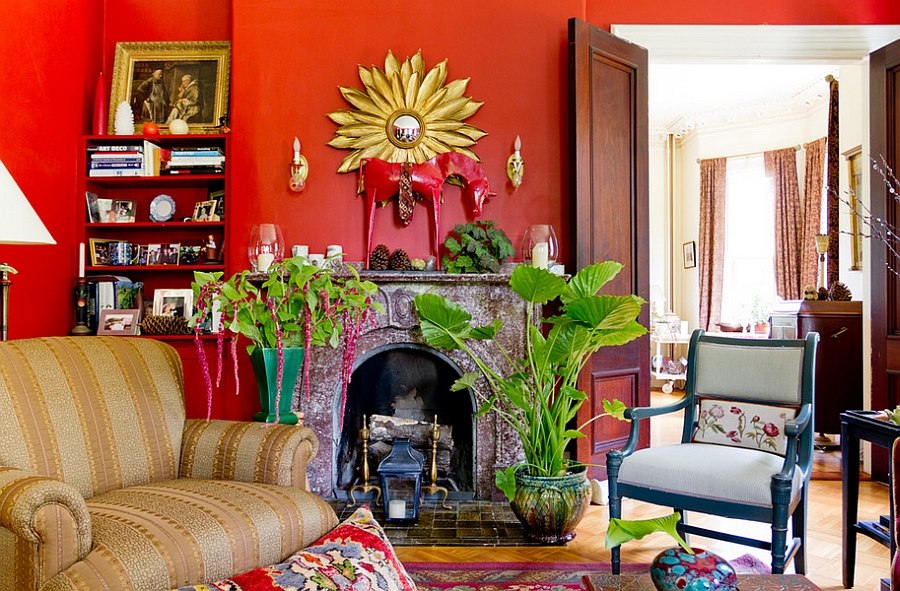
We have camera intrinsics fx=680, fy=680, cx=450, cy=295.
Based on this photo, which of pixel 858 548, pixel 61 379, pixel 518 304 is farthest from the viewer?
pixel 518 304

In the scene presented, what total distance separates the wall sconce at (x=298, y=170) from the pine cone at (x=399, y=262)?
699mm

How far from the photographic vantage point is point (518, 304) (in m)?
3.60

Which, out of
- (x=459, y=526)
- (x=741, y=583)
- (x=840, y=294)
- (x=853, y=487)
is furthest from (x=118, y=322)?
(x=840, y=294)

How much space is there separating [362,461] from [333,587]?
2.41 meters

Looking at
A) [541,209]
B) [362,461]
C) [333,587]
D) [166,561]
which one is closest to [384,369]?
[362,461]

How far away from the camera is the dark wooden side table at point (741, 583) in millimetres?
1475

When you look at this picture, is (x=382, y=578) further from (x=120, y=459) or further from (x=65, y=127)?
(x=65, y=127)

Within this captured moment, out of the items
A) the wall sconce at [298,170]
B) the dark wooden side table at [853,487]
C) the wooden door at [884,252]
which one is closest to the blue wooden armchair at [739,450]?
the dark wooden side table at [853,487]

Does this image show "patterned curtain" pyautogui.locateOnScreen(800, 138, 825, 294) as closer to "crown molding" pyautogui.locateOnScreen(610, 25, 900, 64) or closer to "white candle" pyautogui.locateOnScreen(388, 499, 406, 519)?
"crown molding" pyautogui.locateOnScreen(610, 25, 900, 64)

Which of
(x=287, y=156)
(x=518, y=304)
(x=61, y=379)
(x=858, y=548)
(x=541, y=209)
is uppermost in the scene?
(x=287, y=156)

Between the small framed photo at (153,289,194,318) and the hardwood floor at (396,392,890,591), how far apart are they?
200 centimetres

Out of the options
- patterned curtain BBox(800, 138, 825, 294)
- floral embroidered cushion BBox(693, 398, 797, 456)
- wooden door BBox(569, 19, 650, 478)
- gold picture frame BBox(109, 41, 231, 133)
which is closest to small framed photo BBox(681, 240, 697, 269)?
patterned curtain BBox(800, 138, 825, 294)

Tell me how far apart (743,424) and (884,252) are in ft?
6.22

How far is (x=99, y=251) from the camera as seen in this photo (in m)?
4.08
